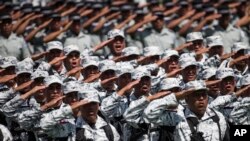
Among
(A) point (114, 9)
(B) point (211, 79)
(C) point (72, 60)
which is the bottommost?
(B) point (211, 79)

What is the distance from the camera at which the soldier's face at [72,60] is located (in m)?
15.1

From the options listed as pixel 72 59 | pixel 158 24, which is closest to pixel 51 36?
pixel 158 24

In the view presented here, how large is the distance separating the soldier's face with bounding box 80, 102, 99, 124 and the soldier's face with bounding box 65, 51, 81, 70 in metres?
3.33

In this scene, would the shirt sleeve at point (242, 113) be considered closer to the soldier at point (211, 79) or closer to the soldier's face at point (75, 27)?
the soldier at point (211, 79)

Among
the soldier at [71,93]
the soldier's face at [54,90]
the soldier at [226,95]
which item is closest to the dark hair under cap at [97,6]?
the soldier at [226,95]

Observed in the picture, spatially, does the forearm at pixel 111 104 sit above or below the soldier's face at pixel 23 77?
below

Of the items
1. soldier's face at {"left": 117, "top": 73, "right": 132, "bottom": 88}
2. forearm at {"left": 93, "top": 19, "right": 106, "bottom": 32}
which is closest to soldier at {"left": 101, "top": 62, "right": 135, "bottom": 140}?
soldier's face at {"left": 117, "top": 73, "right": 132, "bottom": 88}

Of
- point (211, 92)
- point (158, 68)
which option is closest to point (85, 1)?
point (158, 68)

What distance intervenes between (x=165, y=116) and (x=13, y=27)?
823 centimetres

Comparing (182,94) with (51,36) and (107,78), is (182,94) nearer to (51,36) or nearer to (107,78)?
(107,78)

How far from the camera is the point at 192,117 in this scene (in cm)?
1158

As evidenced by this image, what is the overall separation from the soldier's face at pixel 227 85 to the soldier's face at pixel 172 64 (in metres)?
1.44

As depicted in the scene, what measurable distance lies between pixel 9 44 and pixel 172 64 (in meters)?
4.78

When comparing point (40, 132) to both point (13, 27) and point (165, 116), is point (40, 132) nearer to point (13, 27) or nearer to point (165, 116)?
point (165, 116)
